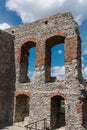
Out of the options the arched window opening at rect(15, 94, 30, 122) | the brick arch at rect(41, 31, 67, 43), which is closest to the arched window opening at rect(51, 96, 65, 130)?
the arched window opening at rect(15, 94, 30, 122)

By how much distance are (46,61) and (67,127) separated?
3.97m

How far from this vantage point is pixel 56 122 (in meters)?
12.3

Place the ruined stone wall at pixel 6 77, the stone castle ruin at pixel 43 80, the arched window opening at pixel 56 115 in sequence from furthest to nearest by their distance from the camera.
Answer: the ruined stone wall at pixel 6 77 < the arched window opening at pixel 56 115 < the stone castle ruin at pixel 43 80

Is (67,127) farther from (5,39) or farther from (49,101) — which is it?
(5,39)

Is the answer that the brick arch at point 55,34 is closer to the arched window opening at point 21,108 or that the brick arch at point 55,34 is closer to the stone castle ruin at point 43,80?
the stone castle ruin at point 43,80

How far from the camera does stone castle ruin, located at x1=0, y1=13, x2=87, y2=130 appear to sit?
1125 cm

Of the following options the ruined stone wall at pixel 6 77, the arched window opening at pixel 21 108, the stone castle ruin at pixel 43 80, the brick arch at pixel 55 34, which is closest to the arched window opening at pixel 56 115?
the stone castle ruin at pixel 43 80

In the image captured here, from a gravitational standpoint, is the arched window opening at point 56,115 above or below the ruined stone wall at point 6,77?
below

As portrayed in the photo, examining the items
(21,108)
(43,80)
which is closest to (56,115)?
(43,80)

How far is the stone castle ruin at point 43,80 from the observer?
11.2 metres

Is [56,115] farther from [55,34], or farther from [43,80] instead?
[55,34]

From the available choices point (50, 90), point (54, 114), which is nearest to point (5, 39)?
point (50, 90)

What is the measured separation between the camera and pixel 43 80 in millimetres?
12594

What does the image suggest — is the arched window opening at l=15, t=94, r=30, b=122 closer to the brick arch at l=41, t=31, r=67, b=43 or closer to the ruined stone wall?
the ruined stone wall
